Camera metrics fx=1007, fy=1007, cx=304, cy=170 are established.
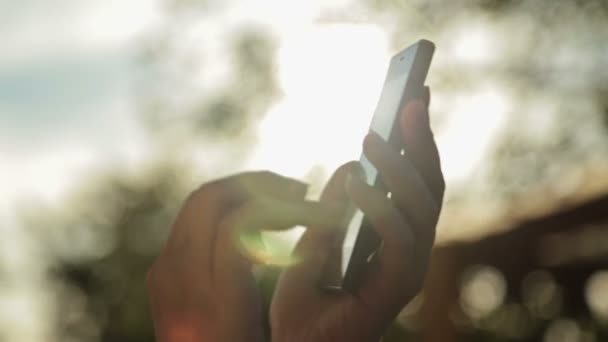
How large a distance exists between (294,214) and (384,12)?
10.3m

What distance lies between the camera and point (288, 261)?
198cm

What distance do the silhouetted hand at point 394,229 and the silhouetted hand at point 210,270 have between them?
0.73 feet

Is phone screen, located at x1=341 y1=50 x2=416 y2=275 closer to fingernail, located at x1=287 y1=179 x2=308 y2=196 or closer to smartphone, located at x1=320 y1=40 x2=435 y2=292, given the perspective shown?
smartphone, located at x1=320 y1=40 x2=435 y2=292

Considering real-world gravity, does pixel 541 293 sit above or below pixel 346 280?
below

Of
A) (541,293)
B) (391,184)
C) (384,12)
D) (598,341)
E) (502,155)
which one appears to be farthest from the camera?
(541,293)

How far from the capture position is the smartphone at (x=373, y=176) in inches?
75.4

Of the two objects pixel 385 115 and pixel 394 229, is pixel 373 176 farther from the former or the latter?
pixel 394 229

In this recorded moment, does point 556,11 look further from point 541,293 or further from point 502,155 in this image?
point 541,293

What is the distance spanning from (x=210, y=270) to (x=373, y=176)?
27.2 inches

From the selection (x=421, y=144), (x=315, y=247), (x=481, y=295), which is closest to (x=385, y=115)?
(x=315, y=247)

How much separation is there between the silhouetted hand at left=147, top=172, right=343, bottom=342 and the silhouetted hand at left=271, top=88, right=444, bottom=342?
22cm

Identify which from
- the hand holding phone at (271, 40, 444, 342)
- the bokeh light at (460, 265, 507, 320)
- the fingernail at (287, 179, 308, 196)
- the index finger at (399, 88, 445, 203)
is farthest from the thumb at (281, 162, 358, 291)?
the bokeh light at (460, 265, 507, 320)

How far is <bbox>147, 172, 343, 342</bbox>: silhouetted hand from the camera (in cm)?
137

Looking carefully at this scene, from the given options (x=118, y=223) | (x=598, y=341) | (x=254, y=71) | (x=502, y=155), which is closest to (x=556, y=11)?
(x=502, y=155)
